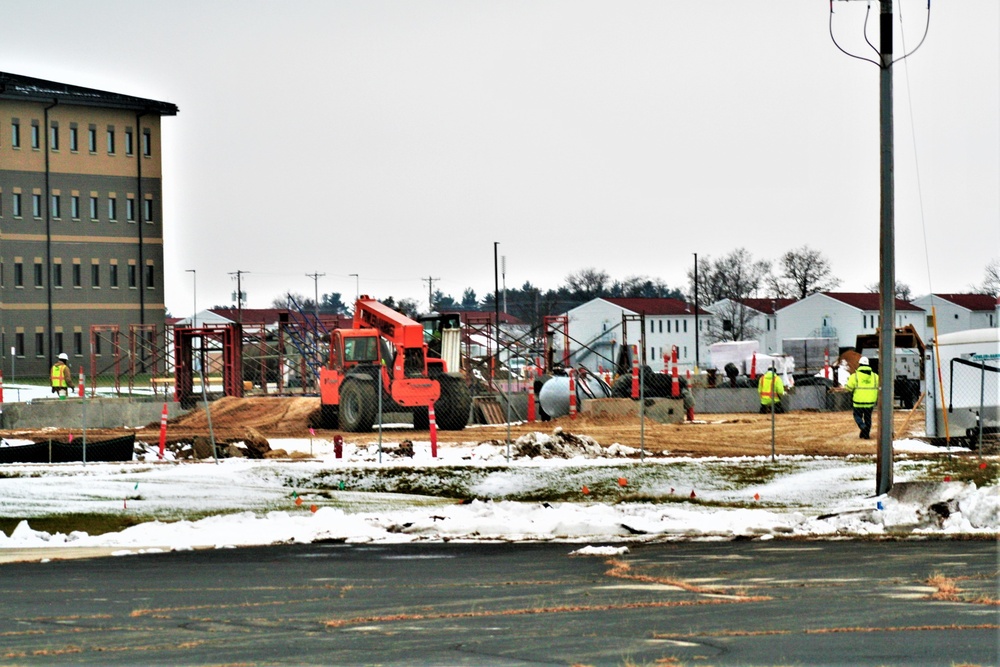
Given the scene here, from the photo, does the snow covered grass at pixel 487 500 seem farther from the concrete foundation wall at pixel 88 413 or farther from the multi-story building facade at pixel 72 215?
the multi-story building facade at pixel 72 215

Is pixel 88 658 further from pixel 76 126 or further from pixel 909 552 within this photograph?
pixel 76 126

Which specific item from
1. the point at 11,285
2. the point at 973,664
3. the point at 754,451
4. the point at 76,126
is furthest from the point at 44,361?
the point at 973,664

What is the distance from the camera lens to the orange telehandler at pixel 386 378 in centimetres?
3478

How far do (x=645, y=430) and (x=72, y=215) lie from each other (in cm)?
4361

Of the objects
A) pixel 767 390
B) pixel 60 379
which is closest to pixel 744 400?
pixel 767 390

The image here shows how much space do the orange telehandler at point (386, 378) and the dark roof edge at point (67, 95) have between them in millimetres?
37311

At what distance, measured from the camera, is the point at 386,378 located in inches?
1382

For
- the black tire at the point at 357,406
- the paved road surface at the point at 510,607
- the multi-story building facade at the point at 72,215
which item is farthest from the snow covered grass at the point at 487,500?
the multi-story building facade at the point at 72,215

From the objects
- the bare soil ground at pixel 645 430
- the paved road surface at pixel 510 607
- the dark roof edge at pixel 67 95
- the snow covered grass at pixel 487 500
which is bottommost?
the paved road surface at pixel 510 607

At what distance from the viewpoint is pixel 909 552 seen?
1531 cm

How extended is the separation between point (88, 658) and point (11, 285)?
62.7 metres

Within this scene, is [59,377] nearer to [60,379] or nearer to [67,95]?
[60,379]

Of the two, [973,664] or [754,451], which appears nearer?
[973,664]

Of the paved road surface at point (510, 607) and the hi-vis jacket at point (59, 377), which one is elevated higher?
the hi-vis jacket at point (59, 377)
